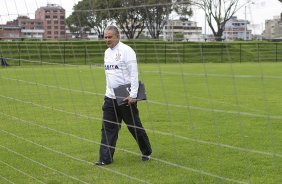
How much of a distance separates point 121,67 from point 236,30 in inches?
117

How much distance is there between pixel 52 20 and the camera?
6352 millimetres

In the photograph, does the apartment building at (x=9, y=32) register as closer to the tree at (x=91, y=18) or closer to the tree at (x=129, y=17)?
the tree at (x=91, y=18)

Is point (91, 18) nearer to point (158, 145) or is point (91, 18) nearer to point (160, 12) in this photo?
point (160, 12)

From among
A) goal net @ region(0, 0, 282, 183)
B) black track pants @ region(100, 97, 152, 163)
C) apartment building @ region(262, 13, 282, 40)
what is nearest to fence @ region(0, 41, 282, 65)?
goal net @ region(0, 0, 282, 183)

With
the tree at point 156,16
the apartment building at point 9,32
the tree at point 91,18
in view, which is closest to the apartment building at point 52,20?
the tree at point 91,18

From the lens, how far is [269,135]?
8617 millimetres

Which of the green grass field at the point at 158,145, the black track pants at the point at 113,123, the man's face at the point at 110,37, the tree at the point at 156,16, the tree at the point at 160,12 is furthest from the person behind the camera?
the black track pants at the point at 113,123

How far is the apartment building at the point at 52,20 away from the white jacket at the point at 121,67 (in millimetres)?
641

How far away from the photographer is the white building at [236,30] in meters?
3.40

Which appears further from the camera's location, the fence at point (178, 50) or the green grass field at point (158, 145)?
the green grass field at point (158, 145)

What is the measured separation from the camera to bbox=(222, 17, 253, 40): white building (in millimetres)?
3400

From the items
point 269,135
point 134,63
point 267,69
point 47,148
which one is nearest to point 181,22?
point 134,63

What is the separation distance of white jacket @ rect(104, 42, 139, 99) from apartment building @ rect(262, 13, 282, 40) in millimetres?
2855

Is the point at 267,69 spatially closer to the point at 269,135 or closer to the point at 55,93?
the point at 55,93
